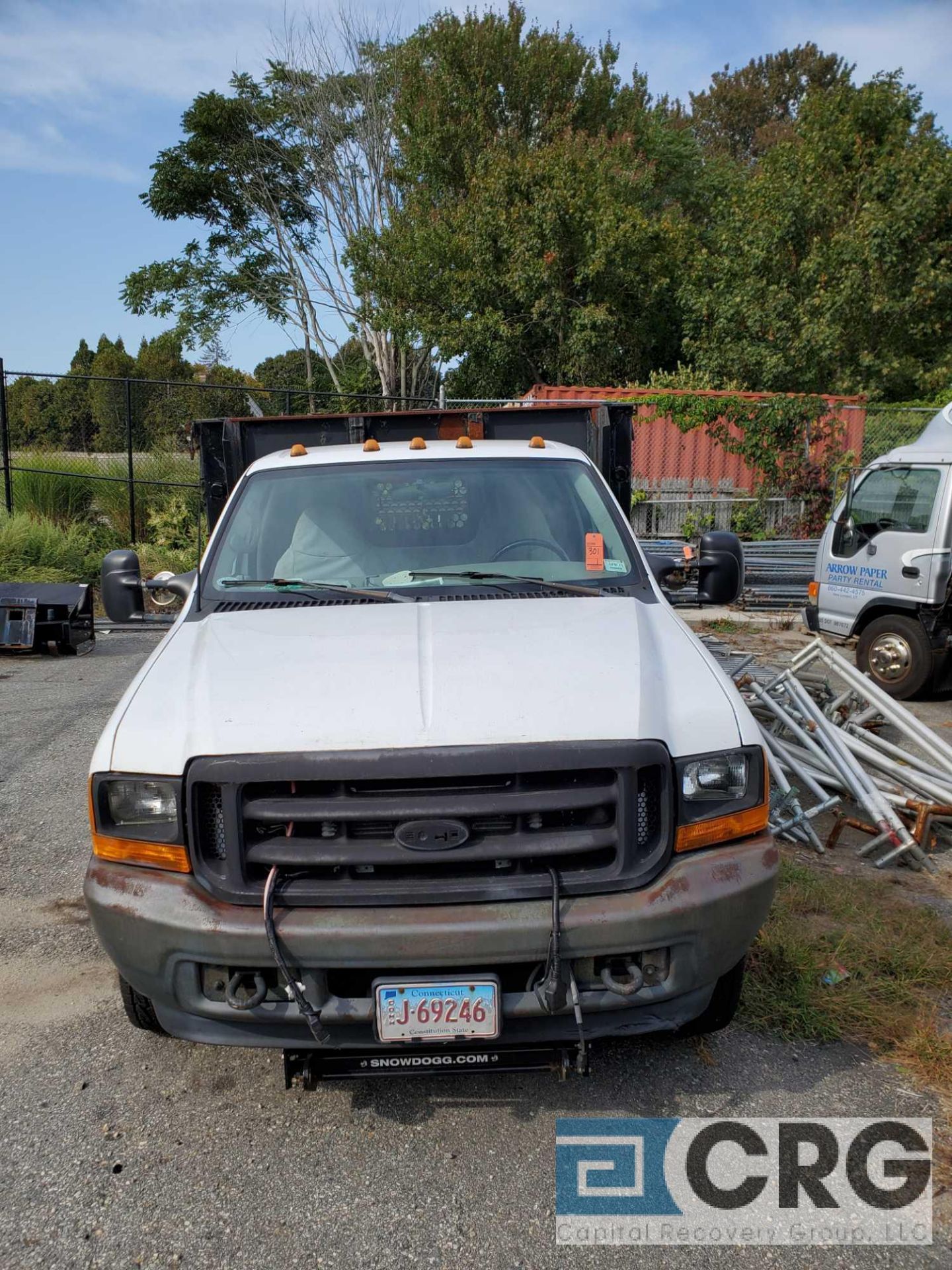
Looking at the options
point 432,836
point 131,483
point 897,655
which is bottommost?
point 897,655

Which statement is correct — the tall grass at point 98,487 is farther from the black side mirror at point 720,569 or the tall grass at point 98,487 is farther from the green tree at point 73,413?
the black side mirror at point 720,569

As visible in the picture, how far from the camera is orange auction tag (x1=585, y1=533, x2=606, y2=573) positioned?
12.4 ft

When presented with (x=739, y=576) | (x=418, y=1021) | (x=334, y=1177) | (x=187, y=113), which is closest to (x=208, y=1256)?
(x=334, y=1177)

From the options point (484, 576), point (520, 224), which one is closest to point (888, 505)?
point (484, 576)

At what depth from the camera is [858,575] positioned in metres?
8.91

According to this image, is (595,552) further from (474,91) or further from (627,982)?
(474,91)

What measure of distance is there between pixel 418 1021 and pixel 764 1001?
153cm

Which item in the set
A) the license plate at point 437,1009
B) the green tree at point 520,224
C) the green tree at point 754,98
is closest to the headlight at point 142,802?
the license plate at point 437,1009

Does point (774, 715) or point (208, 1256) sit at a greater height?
point (774, 715)

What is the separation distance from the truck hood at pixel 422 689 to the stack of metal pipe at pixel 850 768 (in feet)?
5.55

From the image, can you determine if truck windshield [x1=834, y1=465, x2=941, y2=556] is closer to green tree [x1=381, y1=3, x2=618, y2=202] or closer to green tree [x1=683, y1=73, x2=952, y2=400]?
green tree [x1=683, y1=73, x2=952, y2=400]

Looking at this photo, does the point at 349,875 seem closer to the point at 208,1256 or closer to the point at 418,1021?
the point at 418,1021

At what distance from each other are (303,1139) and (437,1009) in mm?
720

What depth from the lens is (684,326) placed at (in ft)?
78.6
